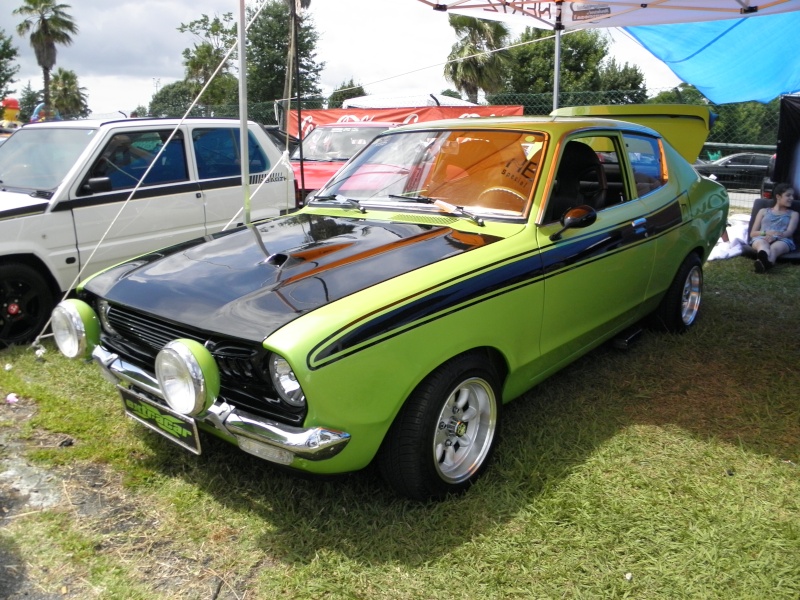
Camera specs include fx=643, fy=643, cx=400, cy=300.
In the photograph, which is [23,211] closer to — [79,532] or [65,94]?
[79,532]

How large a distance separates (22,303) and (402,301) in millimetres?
3709

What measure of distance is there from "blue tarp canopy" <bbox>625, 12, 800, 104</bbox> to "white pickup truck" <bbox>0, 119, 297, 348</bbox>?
22.2 feet

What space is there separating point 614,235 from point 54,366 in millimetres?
3839

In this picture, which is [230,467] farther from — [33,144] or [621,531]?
[33,144]

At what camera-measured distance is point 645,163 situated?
14.7 feet

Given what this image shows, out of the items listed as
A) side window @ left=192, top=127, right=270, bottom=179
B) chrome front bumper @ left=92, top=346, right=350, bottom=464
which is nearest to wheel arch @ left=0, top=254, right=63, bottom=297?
side window @ left=192, top=127, right=270, bottom=179

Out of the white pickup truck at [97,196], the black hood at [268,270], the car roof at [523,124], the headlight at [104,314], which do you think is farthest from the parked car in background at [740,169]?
the headlight at [104,314]

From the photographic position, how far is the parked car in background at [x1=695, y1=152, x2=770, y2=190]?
14906 mm

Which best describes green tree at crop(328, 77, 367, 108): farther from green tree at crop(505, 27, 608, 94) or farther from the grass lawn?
the grass lawn

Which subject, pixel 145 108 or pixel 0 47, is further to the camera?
pixel 0 47

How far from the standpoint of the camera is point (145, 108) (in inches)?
1114

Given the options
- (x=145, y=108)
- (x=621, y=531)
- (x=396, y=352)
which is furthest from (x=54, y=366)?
(x=145, y=108)

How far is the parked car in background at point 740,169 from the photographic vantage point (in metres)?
14.9

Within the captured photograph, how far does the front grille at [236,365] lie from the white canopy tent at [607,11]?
6.00 meters
